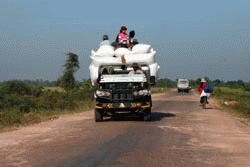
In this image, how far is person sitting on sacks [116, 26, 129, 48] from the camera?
20.4m

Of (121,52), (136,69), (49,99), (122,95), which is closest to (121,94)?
(122,95)

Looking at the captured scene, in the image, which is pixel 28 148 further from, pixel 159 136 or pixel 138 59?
pixel 138 59

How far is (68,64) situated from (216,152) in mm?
64365

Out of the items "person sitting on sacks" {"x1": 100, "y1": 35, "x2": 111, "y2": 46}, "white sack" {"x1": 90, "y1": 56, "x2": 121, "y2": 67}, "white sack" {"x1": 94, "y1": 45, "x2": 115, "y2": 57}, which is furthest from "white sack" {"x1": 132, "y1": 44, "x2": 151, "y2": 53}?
"person sitting on sacks" {"x1": 100, "y1": 35, "x2": 111, "y2": 46}

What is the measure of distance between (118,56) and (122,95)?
1965 millimetres

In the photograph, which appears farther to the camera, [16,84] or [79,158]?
[16,84]

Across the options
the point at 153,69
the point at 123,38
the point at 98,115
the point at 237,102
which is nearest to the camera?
the point at 98,115

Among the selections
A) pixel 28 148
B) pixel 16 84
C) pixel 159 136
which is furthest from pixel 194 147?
pixel 16 84

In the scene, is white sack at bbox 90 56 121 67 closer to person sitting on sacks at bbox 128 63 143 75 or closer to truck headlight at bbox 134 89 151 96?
person sitting on sacks at bbox 128 63 143 75

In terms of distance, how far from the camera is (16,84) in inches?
2302

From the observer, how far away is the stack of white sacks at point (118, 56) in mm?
19448

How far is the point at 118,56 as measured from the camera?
64.2 feet

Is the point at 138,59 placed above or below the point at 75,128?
above

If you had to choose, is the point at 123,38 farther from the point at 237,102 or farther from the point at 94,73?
the point at 237,102
